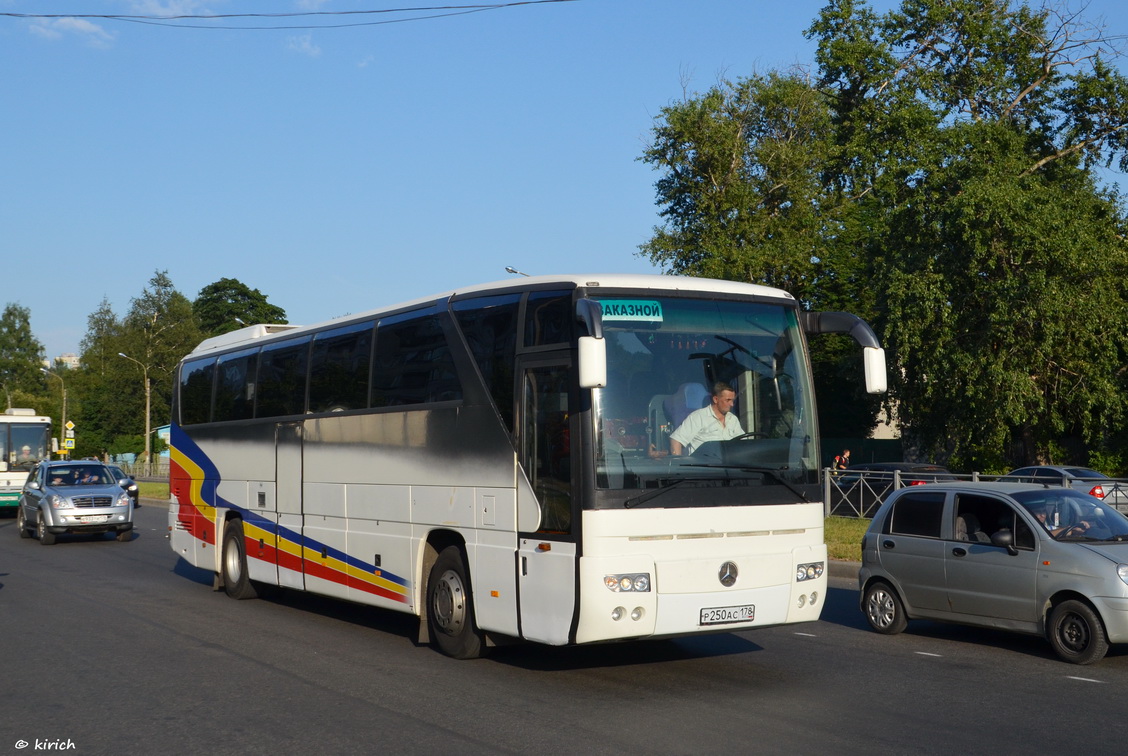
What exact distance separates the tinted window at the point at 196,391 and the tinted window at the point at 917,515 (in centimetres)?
960

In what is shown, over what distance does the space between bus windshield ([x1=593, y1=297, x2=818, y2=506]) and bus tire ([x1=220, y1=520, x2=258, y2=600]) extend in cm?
807

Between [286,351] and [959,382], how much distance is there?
24979mm

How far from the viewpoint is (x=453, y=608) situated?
1047cm

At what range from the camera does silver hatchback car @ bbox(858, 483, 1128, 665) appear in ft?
33.1

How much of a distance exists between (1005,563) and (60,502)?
65.3ft

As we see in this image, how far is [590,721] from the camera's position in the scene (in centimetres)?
788

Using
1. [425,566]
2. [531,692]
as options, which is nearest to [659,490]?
[531,692]

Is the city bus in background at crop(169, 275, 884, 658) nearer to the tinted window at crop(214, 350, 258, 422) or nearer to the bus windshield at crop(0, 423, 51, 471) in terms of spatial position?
the tinted window at crop(214, 350, 258, 422)

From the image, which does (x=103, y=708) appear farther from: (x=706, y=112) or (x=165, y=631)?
(x=706, y=112)

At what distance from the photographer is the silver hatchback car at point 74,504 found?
2442cm

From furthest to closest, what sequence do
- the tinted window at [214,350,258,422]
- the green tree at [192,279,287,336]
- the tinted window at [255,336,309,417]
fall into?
the green tree at [192,279,287,336] < the tinted window at [214,350,258,422] < the tinted window at [255,336,309,417]

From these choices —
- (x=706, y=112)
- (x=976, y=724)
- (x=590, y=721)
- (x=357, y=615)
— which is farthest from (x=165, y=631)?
(x=706, y=112)

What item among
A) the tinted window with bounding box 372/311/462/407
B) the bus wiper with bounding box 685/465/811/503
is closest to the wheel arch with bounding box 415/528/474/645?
the tinted window with bounding box 372/311/462/407

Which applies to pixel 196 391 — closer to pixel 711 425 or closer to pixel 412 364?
pixel 412 364
